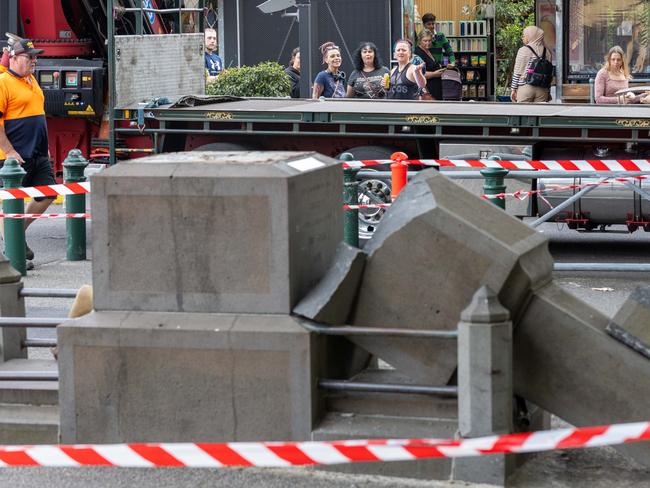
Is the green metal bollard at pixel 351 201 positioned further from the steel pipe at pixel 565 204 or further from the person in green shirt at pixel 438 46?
the person in green shirt at pixel 438 46

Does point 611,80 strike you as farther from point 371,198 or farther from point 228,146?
point 228,146

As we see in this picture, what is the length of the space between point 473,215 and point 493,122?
689 centimetres

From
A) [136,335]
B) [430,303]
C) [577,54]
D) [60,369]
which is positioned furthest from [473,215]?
[577,54]

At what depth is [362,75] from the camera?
54.2ft

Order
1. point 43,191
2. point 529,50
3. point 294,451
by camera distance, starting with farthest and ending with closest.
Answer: point 529,50 → point 43,191 → point 294,451

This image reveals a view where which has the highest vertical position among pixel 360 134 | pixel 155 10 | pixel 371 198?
pixel 155 10

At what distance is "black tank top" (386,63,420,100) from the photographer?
1630 cm

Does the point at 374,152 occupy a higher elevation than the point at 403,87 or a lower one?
lower

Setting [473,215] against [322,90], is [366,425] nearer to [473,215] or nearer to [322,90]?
[473,215]

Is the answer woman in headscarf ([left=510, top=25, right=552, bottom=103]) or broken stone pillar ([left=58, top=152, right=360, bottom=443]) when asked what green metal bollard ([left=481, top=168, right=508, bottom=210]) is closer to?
broken stone pillar ([left=58, top=152, right=360, bottom=443])

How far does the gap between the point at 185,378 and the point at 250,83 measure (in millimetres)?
14173

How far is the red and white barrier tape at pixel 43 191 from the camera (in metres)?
11.5

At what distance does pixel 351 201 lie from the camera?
39.4ft

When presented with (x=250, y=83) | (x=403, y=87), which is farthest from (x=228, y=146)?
(x=250, y=83)
